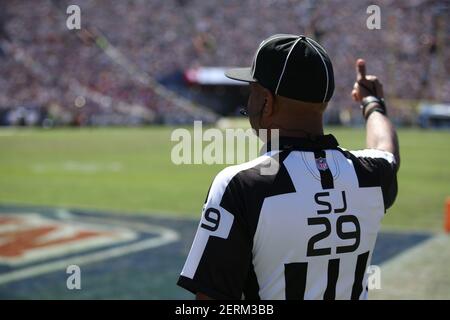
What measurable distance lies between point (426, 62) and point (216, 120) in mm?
14978

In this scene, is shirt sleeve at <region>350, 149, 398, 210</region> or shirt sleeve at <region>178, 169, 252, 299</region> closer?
shirt sleeve at <region>178, 169, 252, 299</region>

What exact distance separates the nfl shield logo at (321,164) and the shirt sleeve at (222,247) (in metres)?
0.33

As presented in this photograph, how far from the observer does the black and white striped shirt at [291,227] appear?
1.93m

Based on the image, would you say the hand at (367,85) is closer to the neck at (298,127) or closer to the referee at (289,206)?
the referee at (289,206)

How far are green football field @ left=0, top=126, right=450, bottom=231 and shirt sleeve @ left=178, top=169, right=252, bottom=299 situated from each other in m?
6.69

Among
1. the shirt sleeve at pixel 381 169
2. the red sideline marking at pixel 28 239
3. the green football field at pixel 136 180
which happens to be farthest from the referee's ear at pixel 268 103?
the green football field at pixel 136 180

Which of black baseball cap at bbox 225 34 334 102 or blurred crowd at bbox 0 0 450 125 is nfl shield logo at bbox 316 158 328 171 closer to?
black baseball cap at bbox 225 34 334 102

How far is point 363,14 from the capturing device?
35656mm

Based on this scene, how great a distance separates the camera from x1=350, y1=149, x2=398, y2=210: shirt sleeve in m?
2.21

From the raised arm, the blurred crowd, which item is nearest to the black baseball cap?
the raised arm

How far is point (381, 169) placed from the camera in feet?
7.40

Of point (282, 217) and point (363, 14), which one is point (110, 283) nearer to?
point (282, 217)

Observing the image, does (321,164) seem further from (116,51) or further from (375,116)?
(116,51)

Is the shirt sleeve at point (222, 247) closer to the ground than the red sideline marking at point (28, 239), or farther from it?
farther from it
